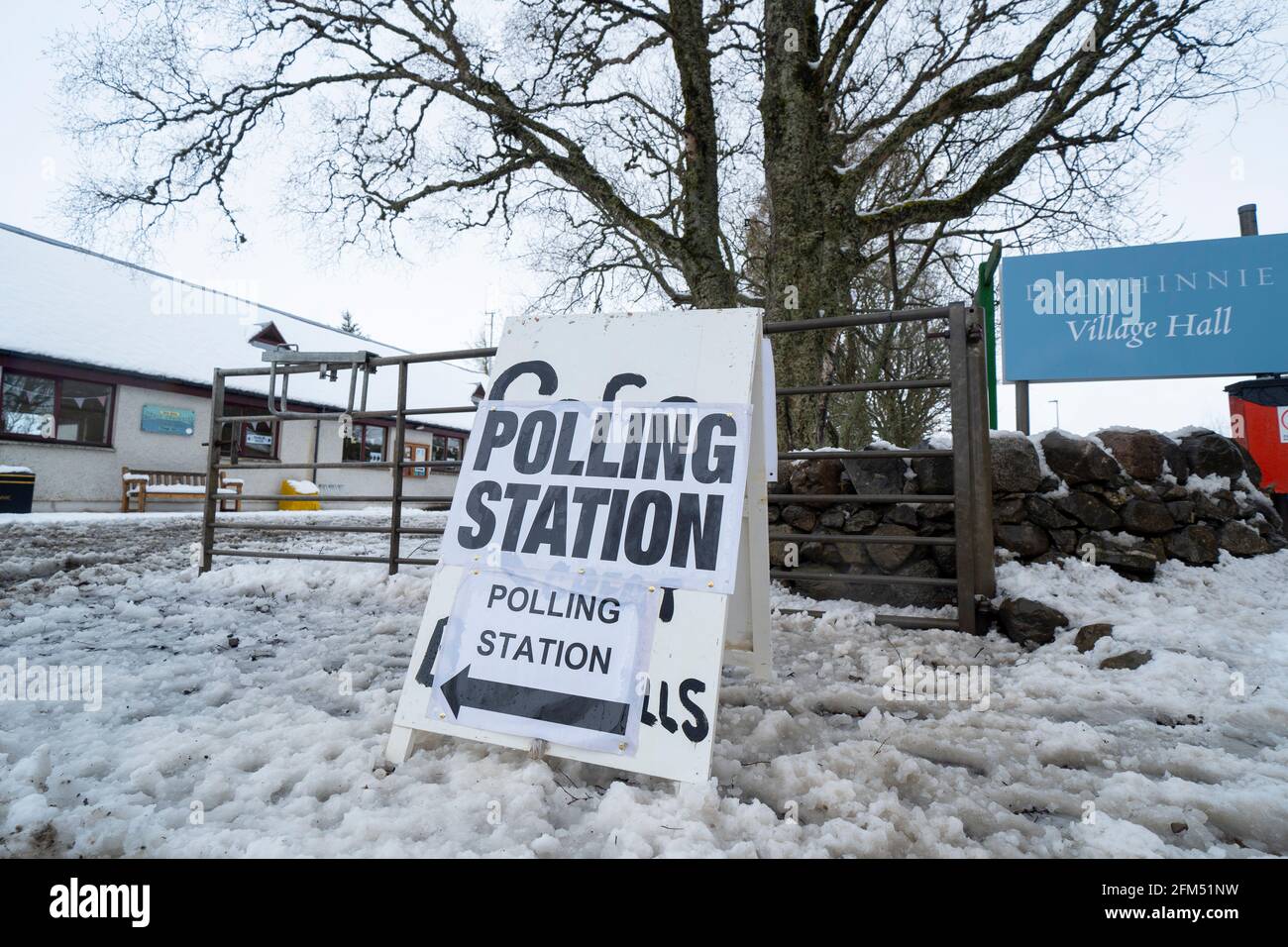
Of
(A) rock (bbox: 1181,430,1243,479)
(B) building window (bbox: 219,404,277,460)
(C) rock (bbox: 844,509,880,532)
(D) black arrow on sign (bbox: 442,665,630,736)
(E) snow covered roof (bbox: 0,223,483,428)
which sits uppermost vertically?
(E) snow covered roof (bbox: 0,223,483,428)

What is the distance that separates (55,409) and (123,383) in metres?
1.23

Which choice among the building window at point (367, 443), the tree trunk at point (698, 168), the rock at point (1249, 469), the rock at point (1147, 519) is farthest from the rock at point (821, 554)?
the building window at point (367, 443)

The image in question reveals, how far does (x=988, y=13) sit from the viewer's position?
700 cm

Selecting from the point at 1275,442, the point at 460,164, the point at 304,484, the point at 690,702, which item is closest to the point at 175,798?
the point at 690,702

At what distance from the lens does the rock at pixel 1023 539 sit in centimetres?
345

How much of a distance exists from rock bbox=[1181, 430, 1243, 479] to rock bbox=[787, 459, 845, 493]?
2.03 meters

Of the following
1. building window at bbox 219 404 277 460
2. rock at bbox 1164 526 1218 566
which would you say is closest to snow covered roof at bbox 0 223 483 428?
building window at bbox 219 404 277 460

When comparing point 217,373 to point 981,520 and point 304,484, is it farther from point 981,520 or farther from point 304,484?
point 304,484

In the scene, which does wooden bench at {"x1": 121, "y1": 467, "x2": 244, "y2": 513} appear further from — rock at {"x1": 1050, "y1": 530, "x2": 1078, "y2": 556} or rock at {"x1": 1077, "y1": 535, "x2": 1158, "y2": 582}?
rock at {"x1": 1077, "y1": 535, "x2": 1158, "y2": 582}

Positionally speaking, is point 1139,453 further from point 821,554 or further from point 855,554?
point 821,554

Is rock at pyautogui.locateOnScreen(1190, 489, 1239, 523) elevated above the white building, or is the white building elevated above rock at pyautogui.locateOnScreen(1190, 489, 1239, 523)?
the white building

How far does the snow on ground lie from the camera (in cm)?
136

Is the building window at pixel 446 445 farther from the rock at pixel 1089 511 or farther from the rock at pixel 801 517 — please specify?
the rock at pixel 1089 511
